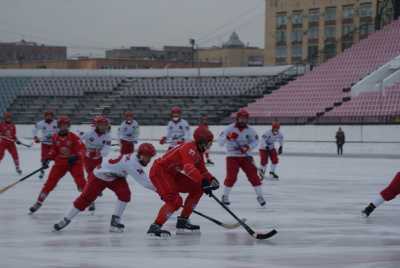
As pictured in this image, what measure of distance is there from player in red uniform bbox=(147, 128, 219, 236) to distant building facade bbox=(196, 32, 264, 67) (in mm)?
104134

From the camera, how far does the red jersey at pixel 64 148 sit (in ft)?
46.5

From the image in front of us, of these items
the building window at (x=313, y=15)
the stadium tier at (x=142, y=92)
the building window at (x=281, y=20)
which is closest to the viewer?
the stadium tier at (x=142, y=92)

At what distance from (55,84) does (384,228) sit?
162 ft

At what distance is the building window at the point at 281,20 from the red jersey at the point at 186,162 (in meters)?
85.3

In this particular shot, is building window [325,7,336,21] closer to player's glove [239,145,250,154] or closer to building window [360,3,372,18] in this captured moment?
building window [360,3,372,18]

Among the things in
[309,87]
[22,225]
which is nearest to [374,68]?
[309,87]

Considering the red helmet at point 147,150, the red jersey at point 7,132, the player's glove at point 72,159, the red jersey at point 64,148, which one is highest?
the red helmet at point 147,150

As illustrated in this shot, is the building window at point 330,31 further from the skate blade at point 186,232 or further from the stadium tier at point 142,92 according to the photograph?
the skate blade at point 186,232

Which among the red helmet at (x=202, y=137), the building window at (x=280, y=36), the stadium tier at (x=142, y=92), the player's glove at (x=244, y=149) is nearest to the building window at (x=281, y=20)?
the building window at (x=280, y=36)

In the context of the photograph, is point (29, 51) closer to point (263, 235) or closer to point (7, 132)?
point (7, 132)

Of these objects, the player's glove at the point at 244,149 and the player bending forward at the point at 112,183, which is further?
the player's glove at the point at 244,149

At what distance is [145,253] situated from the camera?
31.8ft

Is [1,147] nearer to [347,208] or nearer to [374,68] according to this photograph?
[347,208]

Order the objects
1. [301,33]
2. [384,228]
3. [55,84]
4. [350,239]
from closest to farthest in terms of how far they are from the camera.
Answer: [350,239]
[384,228]
[55,84]
[301,33]
